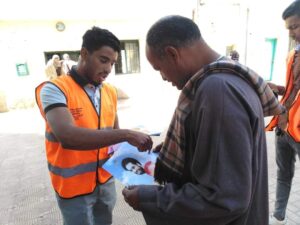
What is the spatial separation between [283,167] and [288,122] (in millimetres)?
537

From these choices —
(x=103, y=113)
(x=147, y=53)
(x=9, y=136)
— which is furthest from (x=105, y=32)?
(x=9, y=136)

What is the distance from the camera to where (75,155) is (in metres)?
1.72

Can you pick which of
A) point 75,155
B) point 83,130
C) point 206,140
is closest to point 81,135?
point 83,130

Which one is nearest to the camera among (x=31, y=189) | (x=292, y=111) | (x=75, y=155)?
(x=75, y=155)

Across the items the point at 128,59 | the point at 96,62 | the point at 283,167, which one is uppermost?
the point at 96,62

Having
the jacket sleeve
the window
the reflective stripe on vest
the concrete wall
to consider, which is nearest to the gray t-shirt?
the reflective stripe on vest

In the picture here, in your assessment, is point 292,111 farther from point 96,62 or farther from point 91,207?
point 91,207

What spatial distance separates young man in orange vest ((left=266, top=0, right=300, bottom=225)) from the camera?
214cm

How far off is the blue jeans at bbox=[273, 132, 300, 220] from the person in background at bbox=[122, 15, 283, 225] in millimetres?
1508

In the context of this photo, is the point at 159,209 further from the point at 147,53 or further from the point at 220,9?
the point at 220,9

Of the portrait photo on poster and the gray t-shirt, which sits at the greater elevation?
the gray t-shirt

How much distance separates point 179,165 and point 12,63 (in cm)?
1049

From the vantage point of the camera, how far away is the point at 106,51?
1.80m

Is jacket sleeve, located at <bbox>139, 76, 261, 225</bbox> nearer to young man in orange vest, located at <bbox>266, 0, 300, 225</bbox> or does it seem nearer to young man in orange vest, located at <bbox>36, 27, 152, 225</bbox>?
young man in orange vest, located at <bbox>36, 27, 152, 225</bbox>
